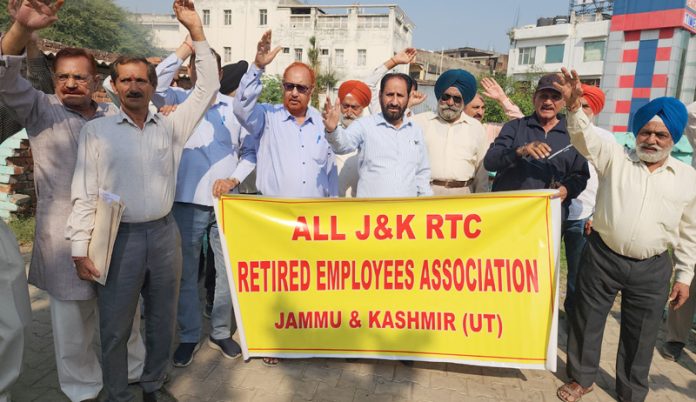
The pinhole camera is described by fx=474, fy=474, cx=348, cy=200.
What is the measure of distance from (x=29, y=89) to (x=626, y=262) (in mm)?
3582

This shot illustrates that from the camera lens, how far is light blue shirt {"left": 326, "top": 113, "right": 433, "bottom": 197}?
11.3ft

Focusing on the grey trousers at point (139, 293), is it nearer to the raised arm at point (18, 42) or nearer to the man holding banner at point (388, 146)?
the raised arm at point (18, 42)

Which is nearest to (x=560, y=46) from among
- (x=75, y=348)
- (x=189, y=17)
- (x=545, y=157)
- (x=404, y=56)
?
(x=404, y=56)

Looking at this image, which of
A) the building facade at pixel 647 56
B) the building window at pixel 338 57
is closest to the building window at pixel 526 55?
the building window at pixel 338 57

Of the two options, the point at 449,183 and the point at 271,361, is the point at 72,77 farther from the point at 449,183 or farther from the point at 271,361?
the point at 449,183

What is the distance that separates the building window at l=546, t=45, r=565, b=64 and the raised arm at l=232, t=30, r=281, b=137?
4336cm

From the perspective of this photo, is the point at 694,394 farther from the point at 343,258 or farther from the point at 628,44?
the point at 628,44

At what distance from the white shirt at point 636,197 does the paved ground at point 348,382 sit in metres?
1.17

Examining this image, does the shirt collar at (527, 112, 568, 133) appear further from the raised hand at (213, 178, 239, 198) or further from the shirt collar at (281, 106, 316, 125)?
the raised hand at (213, 178, 239, 198)

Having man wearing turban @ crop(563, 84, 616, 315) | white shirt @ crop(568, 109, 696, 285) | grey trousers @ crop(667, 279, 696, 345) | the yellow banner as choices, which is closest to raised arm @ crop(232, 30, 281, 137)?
the yellow banner

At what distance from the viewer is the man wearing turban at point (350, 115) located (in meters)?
4.64

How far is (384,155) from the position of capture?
11.3ft

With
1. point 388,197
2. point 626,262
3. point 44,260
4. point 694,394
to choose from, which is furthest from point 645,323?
point 44,260

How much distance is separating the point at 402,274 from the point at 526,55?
45186 millimetres
